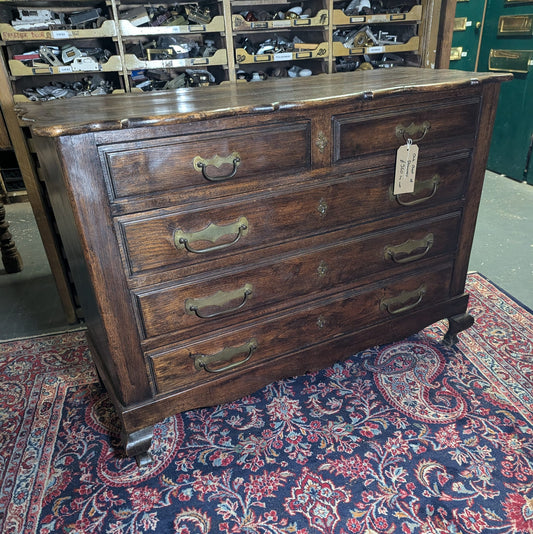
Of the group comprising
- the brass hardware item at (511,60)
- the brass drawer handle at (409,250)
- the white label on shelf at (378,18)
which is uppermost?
the white label on shelf at (378,18)

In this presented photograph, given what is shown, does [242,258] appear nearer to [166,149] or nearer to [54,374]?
[166,149]

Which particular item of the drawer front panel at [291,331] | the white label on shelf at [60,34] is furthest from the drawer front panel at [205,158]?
the white label on shelf at [60,34]

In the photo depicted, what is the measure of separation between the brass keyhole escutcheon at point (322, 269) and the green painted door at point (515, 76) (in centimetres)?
298

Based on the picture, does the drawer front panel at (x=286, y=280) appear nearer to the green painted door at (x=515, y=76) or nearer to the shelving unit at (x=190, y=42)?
the shelving unit at (x=190, y=42)

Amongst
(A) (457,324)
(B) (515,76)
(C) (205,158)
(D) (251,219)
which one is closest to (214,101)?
(C) (205,158)

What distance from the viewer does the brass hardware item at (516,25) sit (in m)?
3.29

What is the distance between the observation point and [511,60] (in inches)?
138

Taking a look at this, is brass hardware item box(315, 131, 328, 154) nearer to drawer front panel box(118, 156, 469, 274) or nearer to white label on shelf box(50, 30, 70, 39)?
drawer front panel box(118, 156, 469, 274)

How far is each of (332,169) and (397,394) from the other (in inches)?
33.1

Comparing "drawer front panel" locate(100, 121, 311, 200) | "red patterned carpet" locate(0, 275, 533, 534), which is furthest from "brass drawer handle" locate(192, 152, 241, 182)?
"red patterned carpet" locate(0, 275, 533, 534)

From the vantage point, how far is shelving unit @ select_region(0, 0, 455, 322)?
233cm

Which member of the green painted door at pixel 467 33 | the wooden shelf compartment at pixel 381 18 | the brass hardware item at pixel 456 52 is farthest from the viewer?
the brass hardware item at pixel 456 52

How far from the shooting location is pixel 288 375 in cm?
144

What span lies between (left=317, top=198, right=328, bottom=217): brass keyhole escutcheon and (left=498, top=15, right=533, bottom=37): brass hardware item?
310 cm
